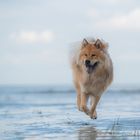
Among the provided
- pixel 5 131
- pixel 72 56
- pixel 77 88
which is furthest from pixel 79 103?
pixel 5 131

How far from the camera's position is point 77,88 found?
46.4 feet

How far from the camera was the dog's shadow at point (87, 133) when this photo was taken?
11.4 metres

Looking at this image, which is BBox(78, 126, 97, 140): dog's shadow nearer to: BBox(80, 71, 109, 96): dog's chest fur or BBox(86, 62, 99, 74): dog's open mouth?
BBox(80, 71, 109, 96): dog's chest fur

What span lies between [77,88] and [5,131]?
7.80 ft

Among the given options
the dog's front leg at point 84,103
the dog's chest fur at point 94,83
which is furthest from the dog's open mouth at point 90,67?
the dog's front leg at point 84,103

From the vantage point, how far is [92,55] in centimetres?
1268

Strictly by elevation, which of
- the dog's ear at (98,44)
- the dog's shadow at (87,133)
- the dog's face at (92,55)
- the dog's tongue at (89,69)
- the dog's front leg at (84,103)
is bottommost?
the dog's shadow at (87,133)

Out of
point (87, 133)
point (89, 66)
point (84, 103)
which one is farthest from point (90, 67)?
point (87, 133)

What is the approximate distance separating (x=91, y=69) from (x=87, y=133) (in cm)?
170

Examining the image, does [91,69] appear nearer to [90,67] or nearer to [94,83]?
[90,67]

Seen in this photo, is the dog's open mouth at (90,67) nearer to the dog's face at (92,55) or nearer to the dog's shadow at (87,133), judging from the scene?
the dog's face at (92,55)

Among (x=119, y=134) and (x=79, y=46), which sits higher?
(x=79, y=46)

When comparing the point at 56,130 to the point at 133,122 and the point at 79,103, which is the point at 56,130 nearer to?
the point at 79,103

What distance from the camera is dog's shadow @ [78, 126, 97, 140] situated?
11406mm
